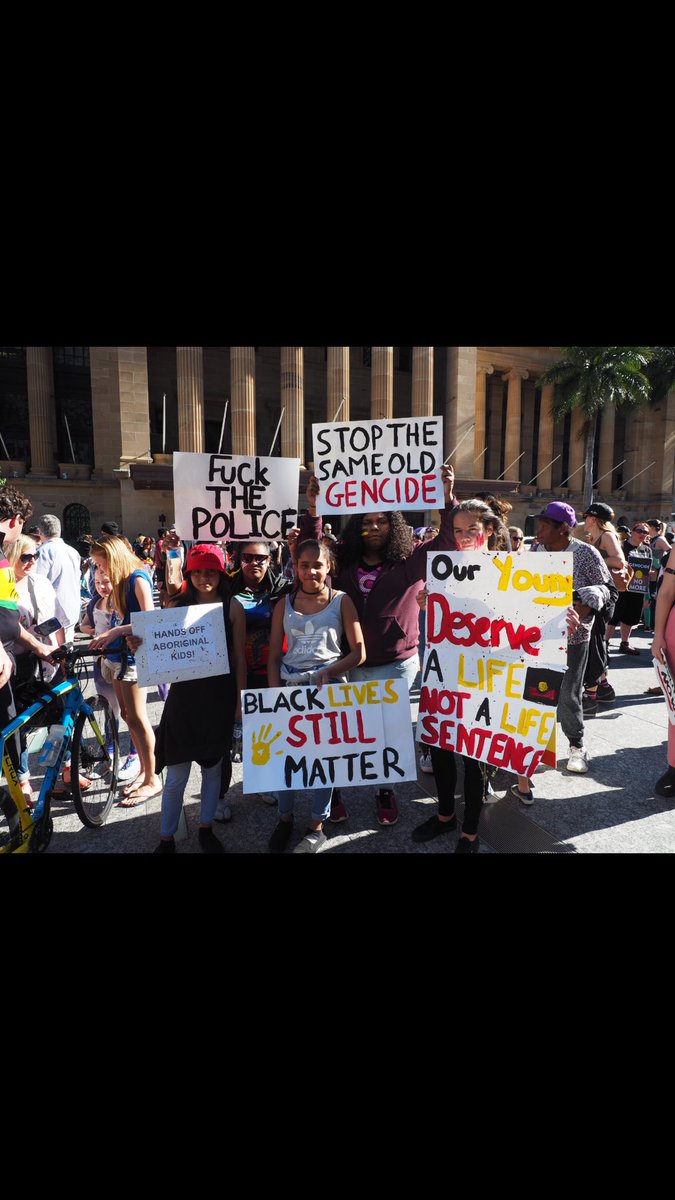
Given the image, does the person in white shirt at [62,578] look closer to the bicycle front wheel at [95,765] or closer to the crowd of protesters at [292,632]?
the crowd of protesters at [292,632]

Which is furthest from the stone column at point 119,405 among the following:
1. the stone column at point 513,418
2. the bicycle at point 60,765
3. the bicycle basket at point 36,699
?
the bicycle basket at point 36,699

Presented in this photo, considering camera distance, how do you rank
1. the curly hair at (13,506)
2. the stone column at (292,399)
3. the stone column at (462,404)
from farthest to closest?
1. the stone column at (462,404)
2. the stone column at (292,399)
3. the curly hair at (13,506)

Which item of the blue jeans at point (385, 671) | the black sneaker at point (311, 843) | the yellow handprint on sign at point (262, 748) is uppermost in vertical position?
the blue jeans at point (385, 671)

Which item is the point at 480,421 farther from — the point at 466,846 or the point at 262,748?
the point at 262,748

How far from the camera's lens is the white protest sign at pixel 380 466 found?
3.99 m

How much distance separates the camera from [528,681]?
10.6ft

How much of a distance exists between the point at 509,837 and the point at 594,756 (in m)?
1.76

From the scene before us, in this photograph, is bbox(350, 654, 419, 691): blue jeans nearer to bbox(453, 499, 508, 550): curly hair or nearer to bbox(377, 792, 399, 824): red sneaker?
bbox(377, 792, 399, 824): red sneaker

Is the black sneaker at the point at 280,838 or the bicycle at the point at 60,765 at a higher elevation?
the bicycle at the point at 60,765

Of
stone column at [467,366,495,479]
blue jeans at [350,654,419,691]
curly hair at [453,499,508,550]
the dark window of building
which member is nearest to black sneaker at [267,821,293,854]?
blue jeans at [350,654,419,691]

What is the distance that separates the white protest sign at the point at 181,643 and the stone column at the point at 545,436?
35866 mm

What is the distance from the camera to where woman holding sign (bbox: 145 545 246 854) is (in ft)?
10.9
